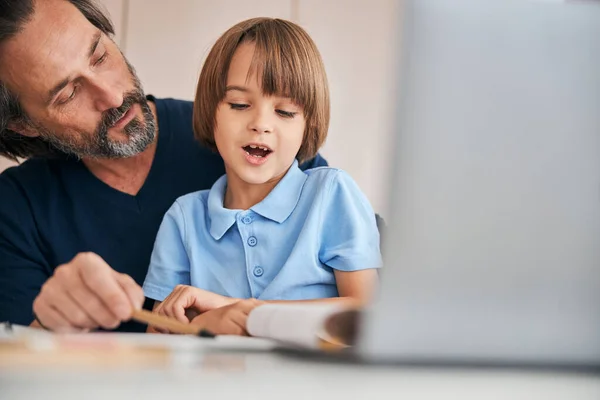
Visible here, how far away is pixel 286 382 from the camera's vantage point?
39 centimetres

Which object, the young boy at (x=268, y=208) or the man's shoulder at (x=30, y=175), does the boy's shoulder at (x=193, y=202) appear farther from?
the man's shoulder at (x=30, y=175)

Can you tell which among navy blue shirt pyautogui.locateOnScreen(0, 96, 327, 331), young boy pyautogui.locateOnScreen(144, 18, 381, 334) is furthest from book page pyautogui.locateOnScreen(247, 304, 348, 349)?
navy blue shirt pyautogui.locateOnScreen(0, 96, 327, 331)

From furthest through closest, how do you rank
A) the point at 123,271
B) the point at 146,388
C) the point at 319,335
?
the point at 123,271 → the point at 319,335 → the point at 146,388

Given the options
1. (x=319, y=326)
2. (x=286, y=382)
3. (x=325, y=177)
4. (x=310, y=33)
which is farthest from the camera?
(x=310, y=33)

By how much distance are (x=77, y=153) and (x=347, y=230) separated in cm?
65

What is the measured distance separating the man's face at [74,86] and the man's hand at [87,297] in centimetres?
62

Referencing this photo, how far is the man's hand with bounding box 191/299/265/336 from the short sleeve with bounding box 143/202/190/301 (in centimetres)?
31

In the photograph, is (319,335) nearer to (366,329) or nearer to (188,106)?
(366,329)

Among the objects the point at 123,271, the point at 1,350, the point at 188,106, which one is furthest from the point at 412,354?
the point at 188,106

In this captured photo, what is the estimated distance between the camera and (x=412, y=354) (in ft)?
1.37

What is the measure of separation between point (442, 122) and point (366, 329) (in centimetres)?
14

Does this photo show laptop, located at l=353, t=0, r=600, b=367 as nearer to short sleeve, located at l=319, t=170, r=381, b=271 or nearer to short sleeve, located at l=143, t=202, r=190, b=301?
short sleeve, located at l=319, t=170, r=381, b=271

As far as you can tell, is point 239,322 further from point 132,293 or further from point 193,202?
point 193,202

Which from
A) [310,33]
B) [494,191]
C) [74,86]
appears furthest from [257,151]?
[310,33]
